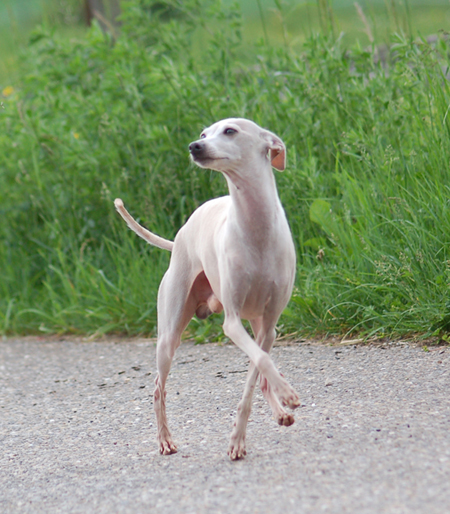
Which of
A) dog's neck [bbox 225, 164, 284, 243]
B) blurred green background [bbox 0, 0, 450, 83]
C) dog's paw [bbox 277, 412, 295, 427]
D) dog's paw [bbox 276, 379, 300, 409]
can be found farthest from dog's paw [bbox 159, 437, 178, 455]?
blurred green background [bbox 0, 0, 450, 83]

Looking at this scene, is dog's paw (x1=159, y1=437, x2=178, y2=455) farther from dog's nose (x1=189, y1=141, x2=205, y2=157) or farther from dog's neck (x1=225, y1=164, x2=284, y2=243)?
dog's nose (x1=189, y1=141, x2=205, y2=157)

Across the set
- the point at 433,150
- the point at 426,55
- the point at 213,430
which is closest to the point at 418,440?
the point at 213,430

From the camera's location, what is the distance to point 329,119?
5.21m

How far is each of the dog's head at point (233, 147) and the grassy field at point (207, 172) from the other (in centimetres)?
155

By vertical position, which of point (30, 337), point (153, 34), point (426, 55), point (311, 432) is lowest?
point (30, 337)

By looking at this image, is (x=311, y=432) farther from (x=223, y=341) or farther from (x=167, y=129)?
(x=167, y=129)

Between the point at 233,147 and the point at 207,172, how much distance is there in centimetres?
293

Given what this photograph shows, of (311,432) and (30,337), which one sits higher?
(311,432)

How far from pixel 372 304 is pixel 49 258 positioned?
10.0ft

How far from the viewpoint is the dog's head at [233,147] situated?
8.79 feet

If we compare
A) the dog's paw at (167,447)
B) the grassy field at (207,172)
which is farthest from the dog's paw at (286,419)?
the grassy field at (207,172)

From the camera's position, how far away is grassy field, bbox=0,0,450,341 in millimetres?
4328

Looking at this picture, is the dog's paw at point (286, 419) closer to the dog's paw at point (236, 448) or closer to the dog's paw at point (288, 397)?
the dog's paw at point (288, 397)

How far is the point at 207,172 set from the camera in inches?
223
